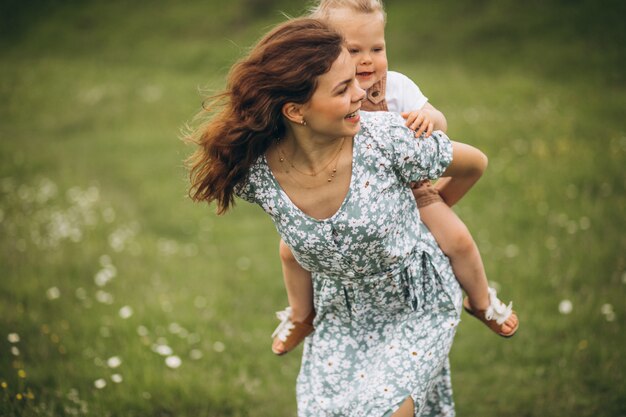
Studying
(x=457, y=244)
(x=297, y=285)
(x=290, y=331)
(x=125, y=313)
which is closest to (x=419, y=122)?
(x=457, y=244)

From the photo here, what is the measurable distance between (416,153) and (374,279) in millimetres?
636

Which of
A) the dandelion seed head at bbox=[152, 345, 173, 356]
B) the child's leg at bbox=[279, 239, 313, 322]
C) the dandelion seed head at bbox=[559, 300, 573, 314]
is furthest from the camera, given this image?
the dandelion seed head at bbox=[559, 300, 573, 314]

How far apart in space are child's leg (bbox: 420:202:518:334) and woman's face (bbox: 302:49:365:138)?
73cm

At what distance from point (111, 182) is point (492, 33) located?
9.52 metres

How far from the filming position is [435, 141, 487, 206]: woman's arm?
9.52 ft

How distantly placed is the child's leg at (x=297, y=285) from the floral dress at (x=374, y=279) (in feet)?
0.25

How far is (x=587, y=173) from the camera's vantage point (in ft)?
23.9

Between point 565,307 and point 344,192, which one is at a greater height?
point 344,192

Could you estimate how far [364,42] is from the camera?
309 cm

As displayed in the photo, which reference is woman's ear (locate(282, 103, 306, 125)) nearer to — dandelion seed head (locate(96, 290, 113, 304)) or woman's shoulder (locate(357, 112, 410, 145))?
woman's shoulder (locate(357, 112, 410, 145))

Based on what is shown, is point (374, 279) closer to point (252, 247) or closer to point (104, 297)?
point (104, 297)

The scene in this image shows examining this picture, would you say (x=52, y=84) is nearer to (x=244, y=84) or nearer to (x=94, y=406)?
(x=94, y=406)

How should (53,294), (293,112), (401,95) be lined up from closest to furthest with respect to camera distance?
(293,112) → (401,95) → (53,294)

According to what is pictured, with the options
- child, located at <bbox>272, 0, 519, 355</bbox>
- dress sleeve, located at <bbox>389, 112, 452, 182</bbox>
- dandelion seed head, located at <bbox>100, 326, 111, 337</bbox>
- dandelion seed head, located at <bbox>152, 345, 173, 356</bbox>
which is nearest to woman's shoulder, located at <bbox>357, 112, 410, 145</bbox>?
dress sleeve, located at <bbox>389, 112, 452, 182</bbox>
